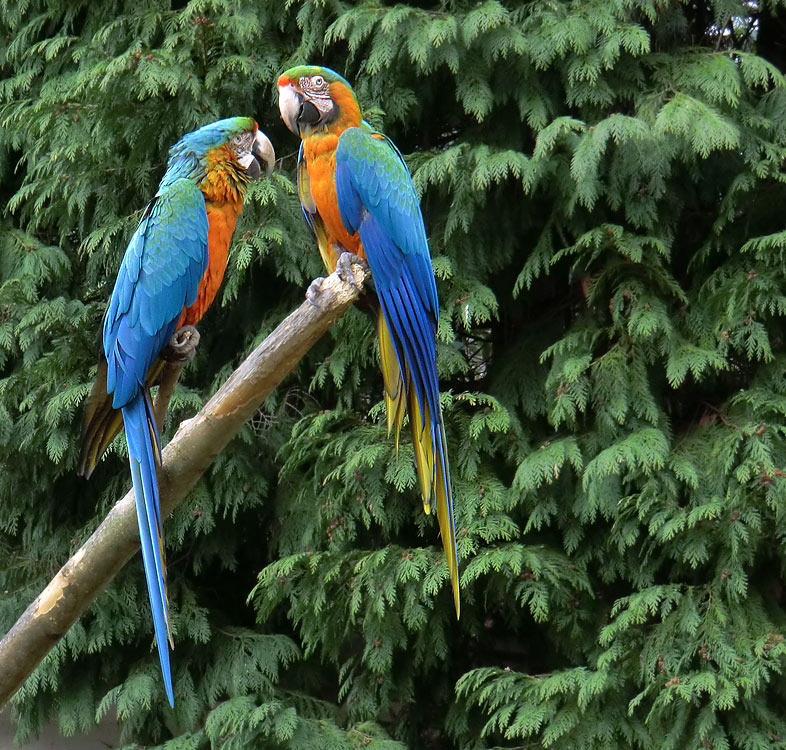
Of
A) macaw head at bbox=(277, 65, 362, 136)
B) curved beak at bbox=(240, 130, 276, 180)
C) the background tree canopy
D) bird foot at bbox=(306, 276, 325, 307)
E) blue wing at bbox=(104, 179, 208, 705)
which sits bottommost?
the background tree canopy

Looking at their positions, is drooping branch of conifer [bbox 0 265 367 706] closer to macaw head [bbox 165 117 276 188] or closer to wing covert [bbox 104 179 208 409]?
wing covert [bbox 104 179 208 409]

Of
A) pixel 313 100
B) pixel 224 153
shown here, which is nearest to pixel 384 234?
pixel 313 100

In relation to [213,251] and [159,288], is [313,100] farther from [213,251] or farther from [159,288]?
[159,288]

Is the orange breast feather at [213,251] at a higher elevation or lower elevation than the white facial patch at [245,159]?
lower

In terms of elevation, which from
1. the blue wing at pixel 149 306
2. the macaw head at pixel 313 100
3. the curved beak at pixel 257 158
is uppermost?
the macaw head at pixel 313 100

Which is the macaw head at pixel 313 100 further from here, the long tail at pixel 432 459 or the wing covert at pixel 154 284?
the long tail at pixel 432 459

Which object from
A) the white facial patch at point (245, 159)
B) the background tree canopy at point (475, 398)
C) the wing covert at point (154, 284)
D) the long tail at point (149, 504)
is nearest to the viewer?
the long tail at point (149, 504)

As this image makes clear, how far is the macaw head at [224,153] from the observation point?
2.06 m

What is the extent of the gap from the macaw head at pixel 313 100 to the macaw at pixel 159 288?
0.16m

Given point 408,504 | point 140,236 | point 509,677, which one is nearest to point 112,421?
point 140,236

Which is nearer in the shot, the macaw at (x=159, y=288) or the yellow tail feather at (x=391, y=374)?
the macaw at (x=159, y=288)

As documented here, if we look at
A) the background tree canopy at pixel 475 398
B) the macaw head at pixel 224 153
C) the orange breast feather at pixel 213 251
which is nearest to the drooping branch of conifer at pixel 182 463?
the orange breast feather at pixel 213 251

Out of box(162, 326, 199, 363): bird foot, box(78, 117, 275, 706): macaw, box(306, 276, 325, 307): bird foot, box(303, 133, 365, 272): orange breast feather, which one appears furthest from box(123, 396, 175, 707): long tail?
box(303, 133, 365, 272): orange breast feather

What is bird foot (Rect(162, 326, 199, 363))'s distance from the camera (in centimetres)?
197
